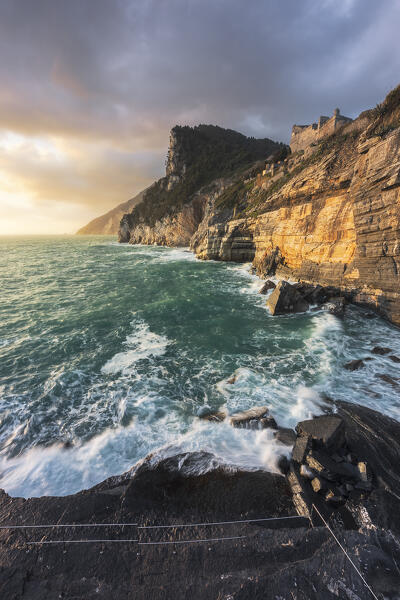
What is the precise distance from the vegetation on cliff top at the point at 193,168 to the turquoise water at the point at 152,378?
62.8m

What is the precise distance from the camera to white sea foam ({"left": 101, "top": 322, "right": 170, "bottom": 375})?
407 inches

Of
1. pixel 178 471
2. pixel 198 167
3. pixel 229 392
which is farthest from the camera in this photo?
pixel 198 167

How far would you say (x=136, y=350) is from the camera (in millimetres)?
11727

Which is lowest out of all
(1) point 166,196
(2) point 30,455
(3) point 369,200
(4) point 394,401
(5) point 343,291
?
(2) point 30,455

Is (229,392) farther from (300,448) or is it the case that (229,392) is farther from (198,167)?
(198,167)

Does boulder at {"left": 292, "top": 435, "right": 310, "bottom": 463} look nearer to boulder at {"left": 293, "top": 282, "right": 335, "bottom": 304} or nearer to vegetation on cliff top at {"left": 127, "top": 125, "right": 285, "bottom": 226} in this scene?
boulder at {"left": 293, "top": 282, "right": 335, "bottom": 304}

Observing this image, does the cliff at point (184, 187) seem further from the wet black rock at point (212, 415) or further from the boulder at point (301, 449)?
the boulder at point (301, 449)

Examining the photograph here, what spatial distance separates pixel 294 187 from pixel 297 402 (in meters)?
26.4

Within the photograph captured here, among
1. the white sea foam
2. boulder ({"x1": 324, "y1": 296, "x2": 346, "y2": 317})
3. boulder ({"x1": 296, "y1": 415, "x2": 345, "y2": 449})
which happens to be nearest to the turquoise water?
the white sea foam

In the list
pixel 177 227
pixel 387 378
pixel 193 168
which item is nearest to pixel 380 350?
pixel 387 378

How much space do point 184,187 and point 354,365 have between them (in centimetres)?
7875

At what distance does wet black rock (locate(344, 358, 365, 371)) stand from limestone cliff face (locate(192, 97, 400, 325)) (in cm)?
686

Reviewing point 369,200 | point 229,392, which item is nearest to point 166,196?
point 369,200

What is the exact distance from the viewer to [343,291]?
18234 millimetres
